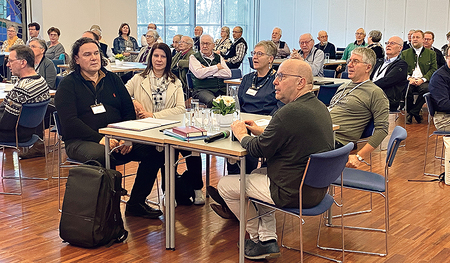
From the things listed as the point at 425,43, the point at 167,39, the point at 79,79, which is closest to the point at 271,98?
the point at 79,79

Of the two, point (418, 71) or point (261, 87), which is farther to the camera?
point (418, 71)

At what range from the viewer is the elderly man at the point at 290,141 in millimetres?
2873

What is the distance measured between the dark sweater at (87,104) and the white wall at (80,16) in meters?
9.03

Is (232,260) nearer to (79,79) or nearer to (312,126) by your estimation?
(312,126)

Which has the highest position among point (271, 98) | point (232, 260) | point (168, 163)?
point (271, 98)

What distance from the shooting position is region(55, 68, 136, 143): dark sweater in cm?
390

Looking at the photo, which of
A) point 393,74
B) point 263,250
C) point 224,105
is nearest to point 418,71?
point 393,74

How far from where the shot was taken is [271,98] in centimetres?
465

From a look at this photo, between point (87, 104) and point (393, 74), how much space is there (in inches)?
163

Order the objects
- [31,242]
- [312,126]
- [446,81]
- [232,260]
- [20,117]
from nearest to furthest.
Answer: [312,126]
[232,260]
[31,242]
[20,117]
[446,81]

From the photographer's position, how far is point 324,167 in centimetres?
282

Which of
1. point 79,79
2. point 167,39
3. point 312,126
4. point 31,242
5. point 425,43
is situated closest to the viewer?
point 312,126

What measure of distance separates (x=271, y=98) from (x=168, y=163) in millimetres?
1586

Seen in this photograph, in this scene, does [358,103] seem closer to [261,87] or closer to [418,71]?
[261,87]
